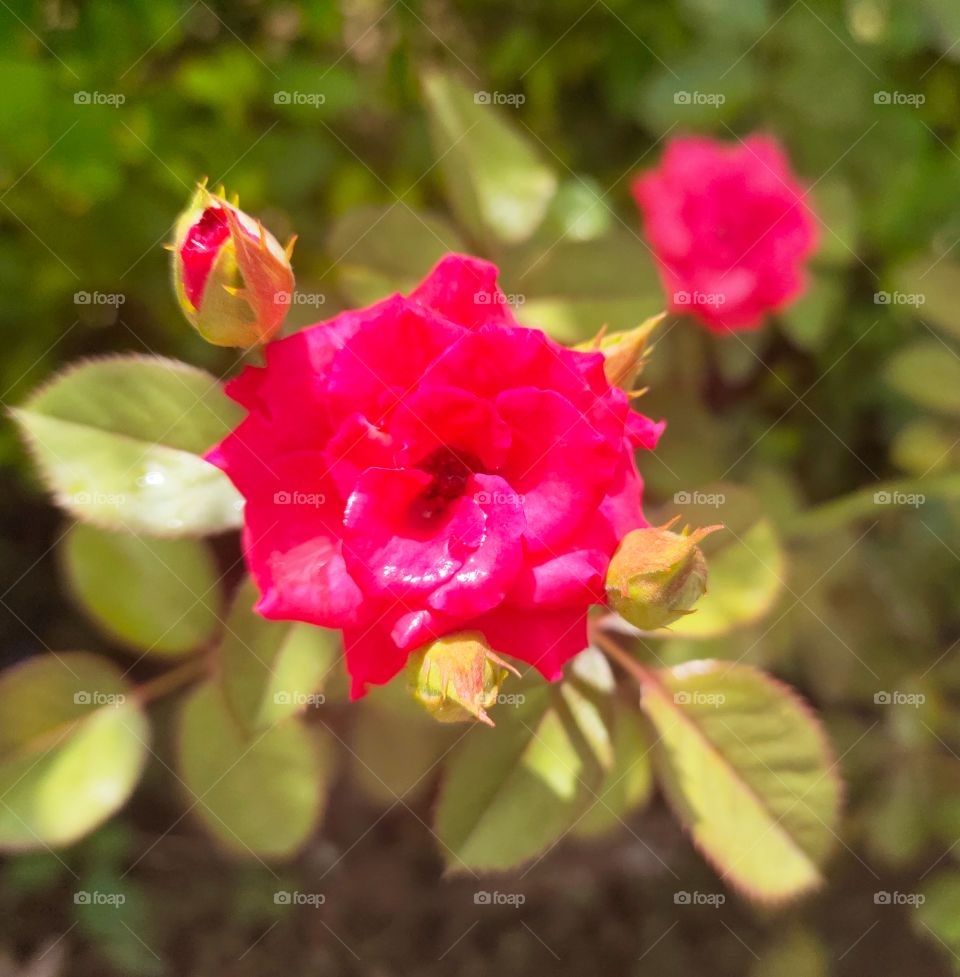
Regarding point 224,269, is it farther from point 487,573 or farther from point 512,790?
point 512,790

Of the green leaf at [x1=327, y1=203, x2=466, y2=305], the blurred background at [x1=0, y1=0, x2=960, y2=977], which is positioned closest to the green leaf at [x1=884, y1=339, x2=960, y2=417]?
the blurred background at [x1=0, y1=0, x2=960, y2=977]

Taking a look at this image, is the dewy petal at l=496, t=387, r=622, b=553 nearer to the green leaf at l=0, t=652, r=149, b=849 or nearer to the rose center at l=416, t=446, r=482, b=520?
the rose center at l=416, t=446, r=482, b=520

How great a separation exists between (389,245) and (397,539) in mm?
510

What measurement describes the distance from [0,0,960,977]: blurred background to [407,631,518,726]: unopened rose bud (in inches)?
17.0

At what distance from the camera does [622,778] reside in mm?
882

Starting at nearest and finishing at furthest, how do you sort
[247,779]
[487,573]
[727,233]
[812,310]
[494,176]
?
[487,573], [247,779], [494,176], [727,233], [812,310]

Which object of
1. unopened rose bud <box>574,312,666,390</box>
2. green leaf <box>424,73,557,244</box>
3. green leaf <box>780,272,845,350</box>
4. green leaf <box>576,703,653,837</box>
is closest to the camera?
unopened rose bud <box>574,312,666,390</box>

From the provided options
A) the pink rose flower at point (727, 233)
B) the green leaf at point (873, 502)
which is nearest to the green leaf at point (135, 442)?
the pink rose flower at point (727, 233)

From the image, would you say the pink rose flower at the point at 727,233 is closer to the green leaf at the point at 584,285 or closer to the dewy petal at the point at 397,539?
the green leaf at the point at 584,285

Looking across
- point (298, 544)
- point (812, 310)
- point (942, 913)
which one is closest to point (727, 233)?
point (812, 310)

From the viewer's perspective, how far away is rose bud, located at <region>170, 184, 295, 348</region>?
1.93ft

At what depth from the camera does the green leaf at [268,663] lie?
767 millimetres

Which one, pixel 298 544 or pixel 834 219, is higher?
pixel 834 219

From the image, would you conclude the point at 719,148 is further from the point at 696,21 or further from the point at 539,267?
the point at 539,267
